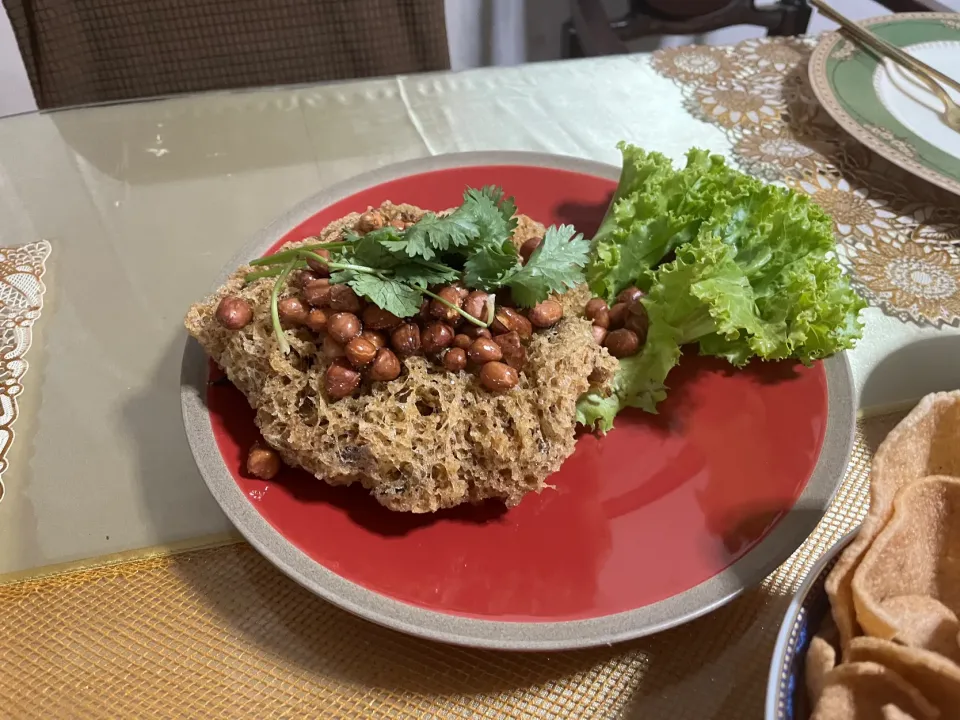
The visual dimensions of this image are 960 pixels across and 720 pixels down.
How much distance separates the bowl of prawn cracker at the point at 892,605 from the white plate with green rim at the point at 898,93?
118 centimetres

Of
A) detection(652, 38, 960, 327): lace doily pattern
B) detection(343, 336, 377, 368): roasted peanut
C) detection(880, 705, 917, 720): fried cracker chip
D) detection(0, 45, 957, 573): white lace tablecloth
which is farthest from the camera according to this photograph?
detection(652, 38, 960, 327): lace doily pattern

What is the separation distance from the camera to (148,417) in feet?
5.22

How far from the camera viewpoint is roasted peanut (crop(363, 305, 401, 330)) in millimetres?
1269

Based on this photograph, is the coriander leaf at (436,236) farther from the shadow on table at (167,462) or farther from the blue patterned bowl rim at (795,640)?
the blue patterned bowl rim at (795,640)

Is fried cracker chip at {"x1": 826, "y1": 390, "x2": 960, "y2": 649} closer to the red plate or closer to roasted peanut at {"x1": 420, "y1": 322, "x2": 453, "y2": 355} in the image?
the red plate

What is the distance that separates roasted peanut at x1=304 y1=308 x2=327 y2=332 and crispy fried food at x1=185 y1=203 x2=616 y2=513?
33 millimetres

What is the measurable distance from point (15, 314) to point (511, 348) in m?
1.28

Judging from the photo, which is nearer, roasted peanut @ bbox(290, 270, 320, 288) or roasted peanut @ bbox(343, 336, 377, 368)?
roasted peanut @ bbox(343, 336, 377, 368)

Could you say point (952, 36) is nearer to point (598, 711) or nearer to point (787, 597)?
point (787, 597)

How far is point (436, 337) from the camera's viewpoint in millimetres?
→ 1271

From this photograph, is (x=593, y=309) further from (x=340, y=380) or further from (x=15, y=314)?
(x=15, y=314)

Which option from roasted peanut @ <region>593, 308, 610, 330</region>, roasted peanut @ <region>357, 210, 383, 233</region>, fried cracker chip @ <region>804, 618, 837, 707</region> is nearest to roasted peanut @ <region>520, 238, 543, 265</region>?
roasted peanut @ <region>593, 308, 610, 330</region>

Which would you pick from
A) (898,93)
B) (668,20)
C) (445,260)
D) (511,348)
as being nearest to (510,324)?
(511,348)

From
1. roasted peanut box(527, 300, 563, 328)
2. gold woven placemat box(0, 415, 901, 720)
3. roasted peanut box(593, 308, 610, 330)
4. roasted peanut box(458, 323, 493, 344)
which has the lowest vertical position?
gold woven placemat box(0, 415, 901, 720)
